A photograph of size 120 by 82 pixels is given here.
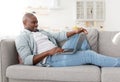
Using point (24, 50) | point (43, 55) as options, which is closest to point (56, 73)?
point (43, 55)

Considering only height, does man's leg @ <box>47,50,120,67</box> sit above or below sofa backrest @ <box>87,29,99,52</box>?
below

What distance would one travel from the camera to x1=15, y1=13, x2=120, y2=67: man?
2363mm

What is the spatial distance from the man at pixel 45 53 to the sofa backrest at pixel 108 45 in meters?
0.21

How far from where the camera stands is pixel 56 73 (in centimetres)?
219

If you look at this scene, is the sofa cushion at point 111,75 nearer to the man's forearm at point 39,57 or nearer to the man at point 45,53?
the man at point 45,53

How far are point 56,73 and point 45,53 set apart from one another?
306mm

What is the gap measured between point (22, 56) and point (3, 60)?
201 millimetres

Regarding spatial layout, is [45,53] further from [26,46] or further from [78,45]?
[78,45]

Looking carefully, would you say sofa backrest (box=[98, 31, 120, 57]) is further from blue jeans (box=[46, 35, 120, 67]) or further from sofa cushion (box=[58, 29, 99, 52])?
blue jeans (box=[46, 35, 120, 67])

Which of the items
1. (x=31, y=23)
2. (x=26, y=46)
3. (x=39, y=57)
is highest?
(x=31, y=23)

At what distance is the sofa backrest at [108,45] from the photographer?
105 inches

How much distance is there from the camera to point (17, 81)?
2.31 meters

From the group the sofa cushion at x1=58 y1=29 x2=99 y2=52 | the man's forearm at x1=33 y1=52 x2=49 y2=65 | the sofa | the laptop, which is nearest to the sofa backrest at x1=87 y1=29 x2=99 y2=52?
the sofa cushion at x1=58 y1=29 x2=99 y2=52

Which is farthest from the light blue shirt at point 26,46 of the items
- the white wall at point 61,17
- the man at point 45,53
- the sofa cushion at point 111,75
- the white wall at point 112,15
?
the white wall at point 112,15
